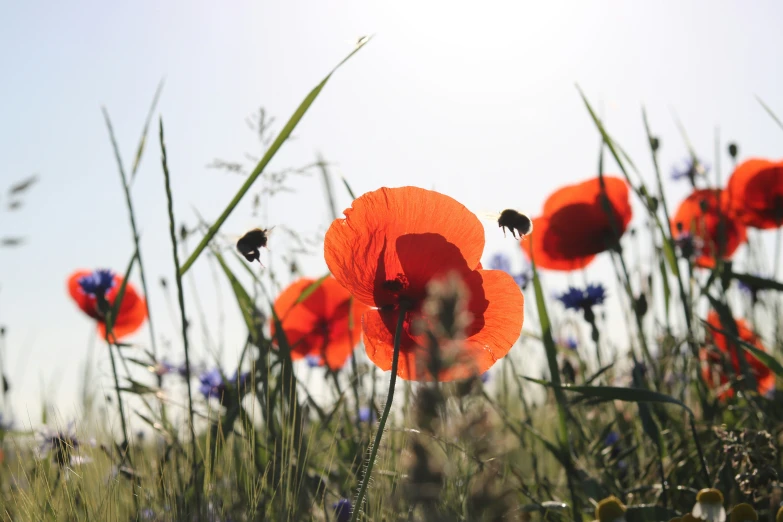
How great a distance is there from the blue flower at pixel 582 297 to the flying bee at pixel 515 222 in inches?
35.8

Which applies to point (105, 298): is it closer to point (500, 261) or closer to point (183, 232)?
point (183, 232)

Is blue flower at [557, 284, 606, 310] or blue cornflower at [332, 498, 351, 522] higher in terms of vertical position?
blue flower at [557, 284, 606, 310]

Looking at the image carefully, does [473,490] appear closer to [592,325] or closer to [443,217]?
[443,217]

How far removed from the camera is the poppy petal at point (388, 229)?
0.77 metres

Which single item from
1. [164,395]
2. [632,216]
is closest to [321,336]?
[164,395]

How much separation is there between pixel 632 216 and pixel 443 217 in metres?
1.09

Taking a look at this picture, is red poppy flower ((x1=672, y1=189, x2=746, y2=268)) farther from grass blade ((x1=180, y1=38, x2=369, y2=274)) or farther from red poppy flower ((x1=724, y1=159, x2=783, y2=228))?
grass blade ((x1=180, y1=38, x2=369, y2=274))

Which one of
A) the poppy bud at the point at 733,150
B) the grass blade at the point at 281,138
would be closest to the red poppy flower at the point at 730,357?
the poppy bud at the point at 733,150

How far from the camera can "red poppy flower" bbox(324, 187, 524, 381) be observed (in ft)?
2.52

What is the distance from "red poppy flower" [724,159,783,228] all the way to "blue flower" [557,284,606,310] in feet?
1.47

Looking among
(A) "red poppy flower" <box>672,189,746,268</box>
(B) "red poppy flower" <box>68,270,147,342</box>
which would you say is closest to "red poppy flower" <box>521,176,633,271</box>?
(A) "red poppy flower" <box>672,189,746,268</box>

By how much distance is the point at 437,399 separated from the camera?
38 cm

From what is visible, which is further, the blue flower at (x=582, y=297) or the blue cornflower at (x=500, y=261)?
the blue cornflower at (x=500, y=261)

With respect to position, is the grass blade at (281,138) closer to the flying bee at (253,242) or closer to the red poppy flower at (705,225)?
the flying bee at (253,242)
